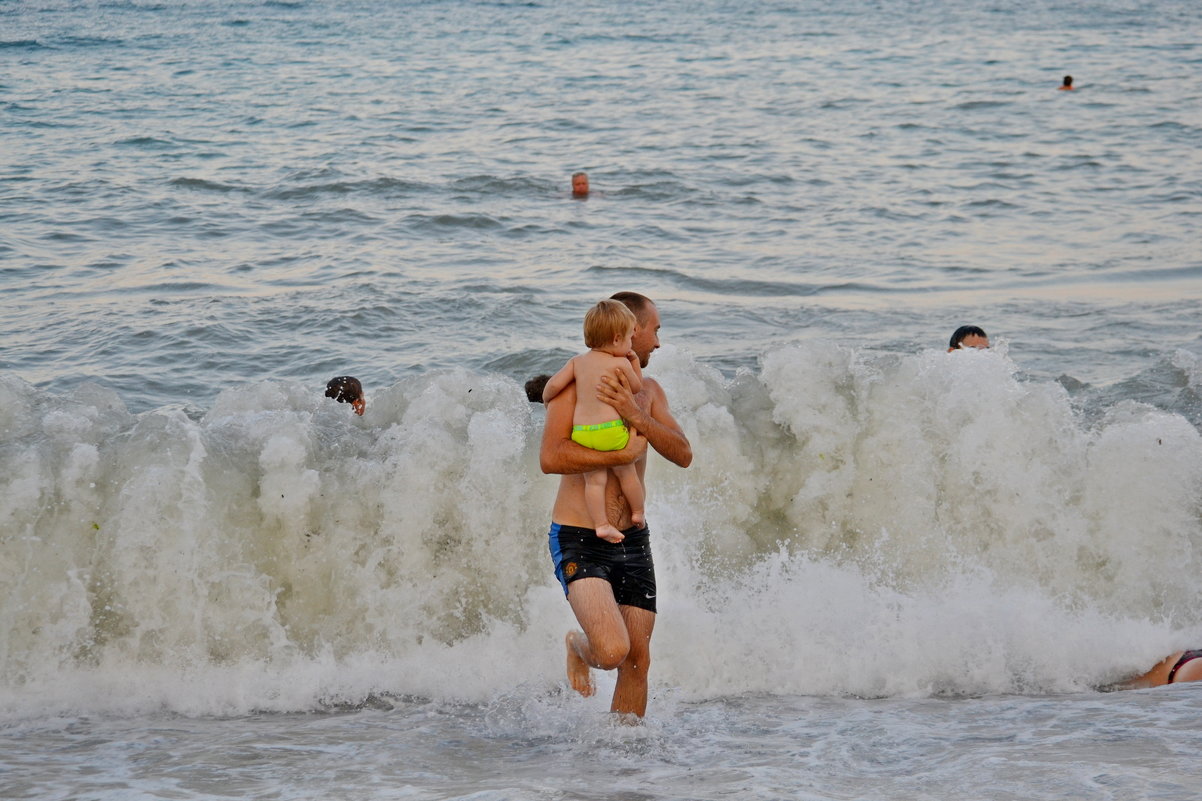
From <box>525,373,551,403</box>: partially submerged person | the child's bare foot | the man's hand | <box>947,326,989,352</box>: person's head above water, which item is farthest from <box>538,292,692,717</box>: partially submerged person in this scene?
<box>947,326,989,352</box>: person's head above water

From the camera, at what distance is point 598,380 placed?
4.94 meters

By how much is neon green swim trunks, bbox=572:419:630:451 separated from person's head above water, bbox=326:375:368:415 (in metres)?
4.02

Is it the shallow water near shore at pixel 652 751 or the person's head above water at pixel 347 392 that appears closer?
the shallow water near shore at pixel 652 751

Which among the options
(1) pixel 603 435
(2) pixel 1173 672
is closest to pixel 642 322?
(1) pixel 603 435

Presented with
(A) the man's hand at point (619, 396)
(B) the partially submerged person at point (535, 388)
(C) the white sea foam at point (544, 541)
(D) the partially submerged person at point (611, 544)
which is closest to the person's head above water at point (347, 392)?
(C) the white sea foam at point (544, 541)

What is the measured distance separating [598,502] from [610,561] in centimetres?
27

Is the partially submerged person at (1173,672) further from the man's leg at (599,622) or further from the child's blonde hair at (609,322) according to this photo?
the child's blonde hair at (609,322)

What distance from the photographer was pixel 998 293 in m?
13.1

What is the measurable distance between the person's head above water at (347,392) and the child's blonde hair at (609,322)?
406 centimetres

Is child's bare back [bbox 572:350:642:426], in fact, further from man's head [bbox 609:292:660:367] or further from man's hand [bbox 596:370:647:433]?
man's head [bbox 609:292:660:367]

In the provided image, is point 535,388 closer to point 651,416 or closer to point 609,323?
point 651,416

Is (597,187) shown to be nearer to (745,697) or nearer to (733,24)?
(745,697)

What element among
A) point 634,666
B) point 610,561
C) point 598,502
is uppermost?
point 598,502

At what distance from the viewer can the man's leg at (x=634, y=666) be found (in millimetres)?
5133
